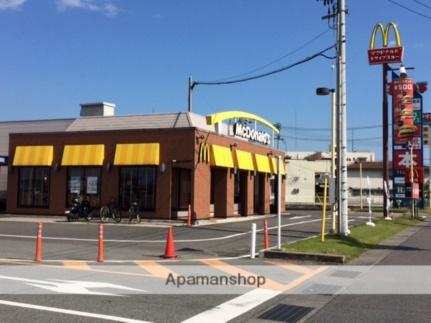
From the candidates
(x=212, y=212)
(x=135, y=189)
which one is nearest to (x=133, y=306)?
(x=135, y=189)

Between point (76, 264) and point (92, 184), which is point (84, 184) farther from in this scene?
point (76, 264)

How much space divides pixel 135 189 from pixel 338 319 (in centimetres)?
2272

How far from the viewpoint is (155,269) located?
13023 millimetres

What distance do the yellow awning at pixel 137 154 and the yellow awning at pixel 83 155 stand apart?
42.2 inches

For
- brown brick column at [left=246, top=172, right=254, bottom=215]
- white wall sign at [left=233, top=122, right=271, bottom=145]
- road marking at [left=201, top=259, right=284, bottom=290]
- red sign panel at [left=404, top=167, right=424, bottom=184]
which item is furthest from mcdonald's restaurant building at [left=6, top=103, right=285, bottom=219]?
red sign panel at [left=404, top=167, right=424, bottom=184]

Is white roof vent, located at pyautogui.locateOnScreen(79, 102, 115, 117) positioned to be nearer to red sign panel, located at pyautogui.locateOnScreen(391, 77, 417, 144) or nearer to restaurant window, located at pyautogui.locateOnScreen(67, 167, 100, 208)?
restaurant window, located at pyautogui.locateOnScreen(67, 167, 100, 208)

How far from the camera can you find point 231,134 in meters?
34.5

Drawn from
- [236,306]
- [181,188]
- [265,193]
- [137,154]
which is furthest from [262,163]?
[236,306]

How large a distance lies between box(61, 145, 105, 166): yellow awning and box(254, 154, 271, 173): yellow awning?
10508 mm

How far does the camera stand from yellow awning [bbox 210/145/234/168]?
30.3 m

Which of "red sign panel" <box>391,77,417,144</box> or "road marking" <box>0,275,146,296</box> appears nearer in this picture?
"road marking" <box>0,275,146,296</box>

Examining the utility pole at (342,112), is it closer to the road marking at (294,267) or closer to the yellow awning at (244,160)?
the road marking at (294,267)

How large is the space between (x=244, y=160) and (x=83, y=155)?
31.0 ft

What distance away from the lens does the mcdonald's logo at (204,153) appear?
29.3 meters
